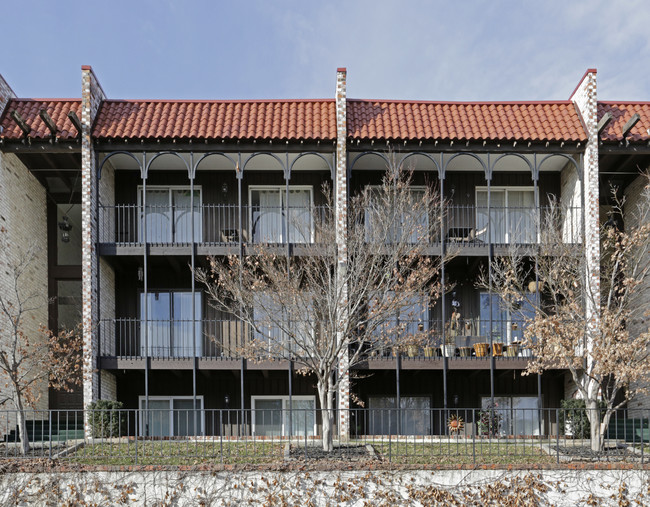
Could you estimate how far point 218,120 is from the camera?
70.6 feet

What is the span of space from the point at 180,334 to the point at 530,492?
11035mm

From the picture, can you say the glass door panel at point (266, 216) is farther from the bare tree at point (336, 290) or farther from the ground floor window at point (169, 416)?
the ground floor window at point (169, 416)

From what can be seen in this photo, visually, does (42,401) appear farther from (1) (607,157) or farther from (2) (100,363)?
(1) (607,157)

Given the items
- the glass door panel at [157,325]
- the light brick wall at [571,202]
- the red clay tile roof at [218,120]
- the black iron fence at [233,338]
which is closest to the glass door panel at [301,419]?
the black iron fence at [233,338]

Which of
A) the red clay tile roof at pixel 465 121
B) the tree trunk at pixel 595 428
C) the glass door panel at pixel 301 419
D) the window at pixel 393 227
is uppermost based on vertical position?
the red clay tile roof at pixel 465 121

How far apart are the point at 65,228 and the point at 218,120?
5467 millimetres

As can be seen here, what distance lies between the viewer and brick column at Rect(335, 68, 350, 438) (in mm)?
19703

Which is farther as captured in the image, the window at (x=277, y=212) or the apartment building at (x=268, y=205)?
the window at (x=277, y=212)

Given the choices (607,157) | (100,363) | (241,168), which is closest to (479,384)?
(607,157)

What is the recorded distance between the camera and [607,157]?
21.9 m

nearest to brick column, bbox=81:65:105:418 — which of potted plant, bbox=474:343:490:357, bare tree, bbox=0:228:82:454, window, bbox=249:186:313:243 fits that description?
bare tree, bbox=0:228:82:454

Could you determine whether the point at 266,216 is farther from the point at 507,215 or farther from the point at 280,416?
the point at 507,215

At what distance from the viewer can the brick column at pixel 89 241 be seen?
781 inches

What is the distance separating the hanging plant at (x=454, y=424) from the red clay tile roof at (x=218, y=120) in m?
7.79
